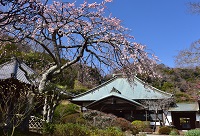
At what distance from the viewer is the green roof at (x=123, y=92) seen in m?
25.0

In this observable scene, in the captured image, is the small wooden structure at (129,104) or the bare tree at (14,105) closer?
the bare tree at (14,105)

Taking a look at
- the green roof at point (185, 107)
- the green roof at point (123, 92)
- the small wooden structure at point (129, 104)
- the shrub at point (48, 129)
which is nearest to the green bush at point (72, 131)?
the shrub at point (48, 129)

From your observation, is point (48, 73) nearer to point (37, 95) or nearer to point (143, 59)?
point (37, 95)

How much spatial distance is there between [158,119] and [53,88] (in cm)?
1489

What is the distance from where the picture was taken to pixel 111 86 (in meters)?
29.3

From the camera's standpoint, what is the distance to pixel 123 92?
2777cm

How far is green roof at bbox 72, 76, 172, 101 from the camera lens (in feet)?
Result: 82.1

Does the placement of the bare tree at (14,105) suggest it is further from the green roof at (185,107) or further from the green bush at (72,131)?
the green roof at (185,107)

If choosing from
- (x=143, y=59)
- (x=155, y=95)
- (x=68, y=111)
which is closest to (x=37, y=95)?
(x=143, y=59)

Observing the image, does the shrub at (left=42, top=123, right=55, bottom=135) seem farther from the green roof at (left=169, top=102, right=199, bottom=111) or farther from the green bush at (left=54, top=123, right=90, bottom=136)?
the green roof at (left=169, top=102, right=199, bottom=111)

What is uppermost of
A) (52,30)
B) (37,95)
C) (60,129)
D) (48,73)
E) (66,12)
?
(66,12)

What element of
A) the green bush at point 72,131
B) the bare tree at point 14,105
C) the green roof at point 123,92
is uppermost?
the green roof at point 123,92

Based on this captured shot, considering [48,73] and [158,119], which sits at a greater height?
[48,73]

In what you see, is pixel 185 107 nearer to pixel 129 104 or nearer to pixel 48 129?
pixel 129 104
